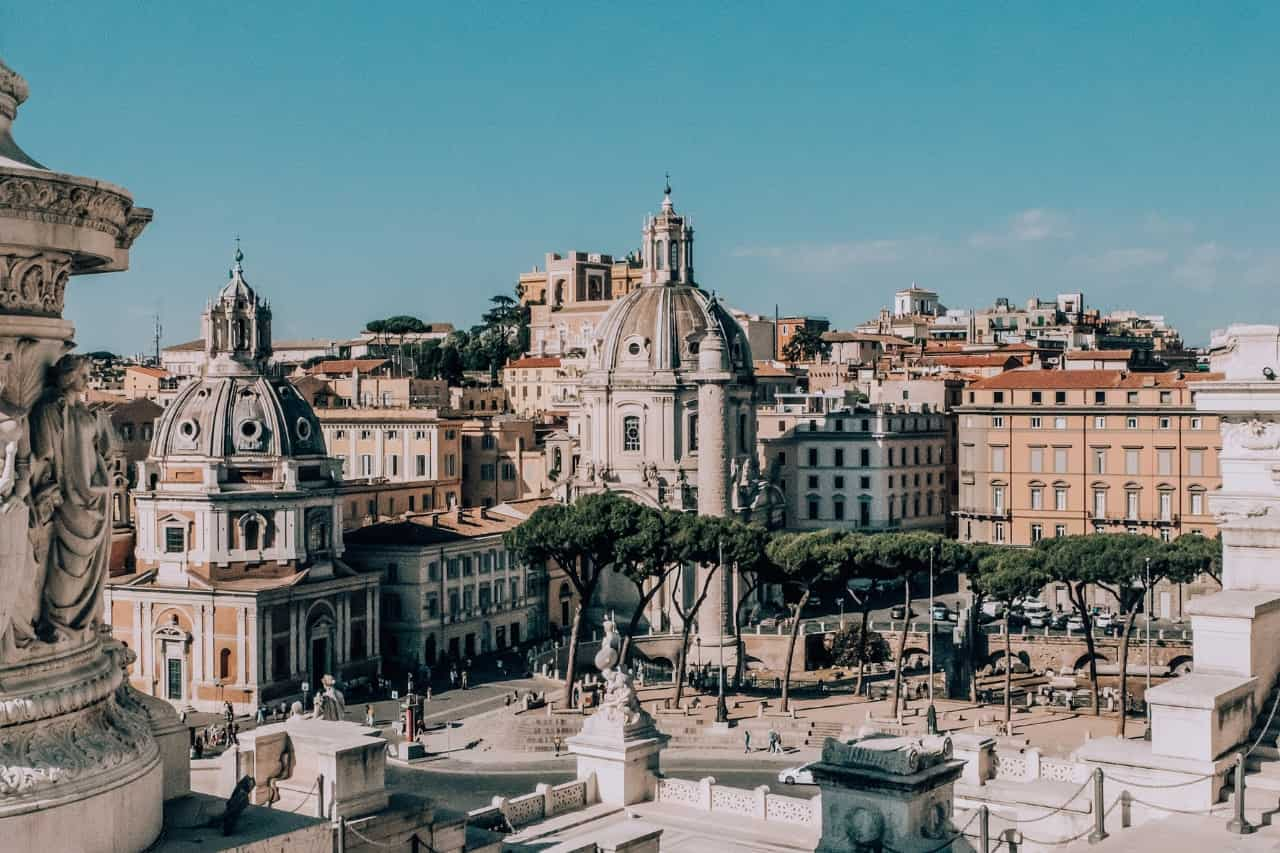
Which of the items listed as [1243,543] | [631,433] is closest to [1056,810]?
[1243,543]

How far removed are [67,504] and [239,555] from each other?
43.6m

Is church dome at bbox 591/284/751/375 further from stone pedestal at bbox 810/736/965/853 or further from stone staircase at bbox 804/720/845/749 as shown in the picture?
stone pedestal at bbox 810/736/965/853

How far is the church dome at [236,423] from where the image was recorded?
174 feet

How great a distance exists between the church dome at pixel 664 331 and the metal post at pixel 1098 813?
169 feet

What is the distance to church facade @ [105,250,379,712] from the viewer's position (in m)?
50.1

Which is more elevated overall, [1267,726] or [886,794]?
[1267,726]

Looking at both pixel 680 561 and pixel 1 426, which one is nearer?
pixel 1 426

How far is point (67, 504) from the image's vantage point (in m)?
9.12

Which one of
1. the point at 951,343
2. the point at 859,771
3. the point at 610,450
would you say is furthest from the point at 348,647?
the point at 951,343

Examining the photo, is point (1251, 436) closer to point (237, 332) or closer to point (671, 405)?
point (237, 332)

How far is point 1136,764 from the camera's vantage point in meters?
15.2

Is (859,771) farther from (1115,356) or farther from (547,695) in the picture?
(1115,356)

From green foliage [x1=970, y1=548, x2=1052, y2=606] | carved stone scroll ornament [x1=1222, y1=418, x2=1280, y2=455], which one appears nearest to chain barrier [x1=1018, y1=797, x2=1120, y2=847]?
carved stone scroll ornament [x1=1222, y1=418, x2=1280, y2=455]

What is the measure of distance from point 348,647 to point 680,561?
1128 centimetres
